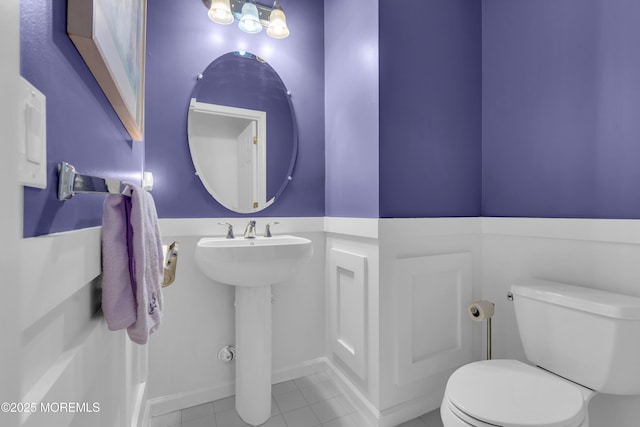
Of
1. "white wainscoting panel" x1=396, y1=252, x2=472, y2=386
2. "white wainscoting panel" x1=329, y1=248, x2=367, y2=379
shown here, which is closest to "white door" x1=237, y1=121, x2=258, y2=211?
"white wainscoting panel" x1=329, y1=248, x2=367, y2=379

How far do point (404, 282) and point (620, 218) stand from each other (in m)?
0.90

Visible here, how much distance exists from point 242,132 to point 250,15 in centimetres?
62

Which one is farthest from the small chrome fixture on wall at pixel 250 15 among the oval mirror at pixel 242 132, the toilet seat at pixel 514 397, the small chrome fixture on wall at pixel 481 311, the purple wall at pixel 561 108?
the toilet seat at pixel 514 397

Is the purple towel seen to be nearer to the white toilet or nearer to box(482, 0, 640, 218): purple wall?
the white toilet

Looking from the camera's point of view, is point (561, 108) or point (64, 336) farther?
point (561, 108)

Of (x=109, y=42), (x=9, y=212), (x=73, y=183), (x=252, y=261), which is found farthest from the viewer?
(x=252, y=261)

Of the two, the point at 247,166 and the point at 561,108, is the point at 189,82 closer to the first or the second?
the point at 247,166

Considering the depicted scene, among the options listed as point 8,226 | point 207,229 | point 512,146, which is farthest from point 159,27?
point 512,146

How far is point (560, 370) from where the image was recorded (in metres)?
1.15

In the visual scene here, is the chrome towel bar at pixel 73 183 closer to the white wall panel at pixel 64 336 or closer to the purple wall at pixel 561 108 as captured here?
the white wall panel at pixel 64 336

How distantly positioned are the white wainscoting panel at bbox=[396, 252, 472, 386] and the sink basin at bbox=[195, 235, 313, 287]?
0.52 m

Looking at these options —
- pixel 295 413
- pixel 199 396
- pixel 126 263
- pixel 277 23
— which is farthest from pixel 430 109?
pixel 199 396

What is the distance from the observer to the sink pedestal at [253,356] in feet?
4.69

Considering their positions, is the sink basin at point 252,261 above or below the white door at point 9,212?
below
